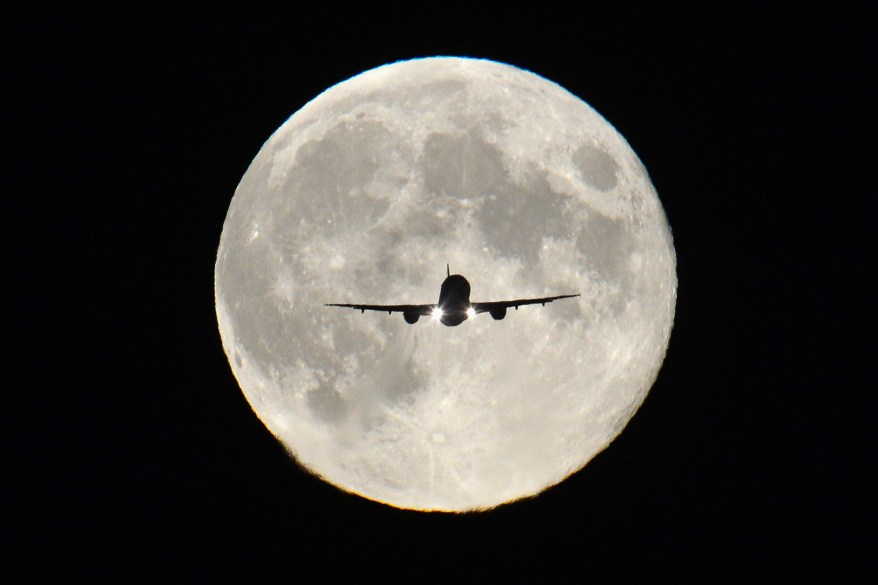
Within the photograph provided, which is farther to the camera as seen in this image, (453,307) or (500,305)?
(500,305)

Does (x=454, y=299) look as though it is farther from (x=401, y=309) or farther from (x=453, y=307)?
(x=401, y=309)

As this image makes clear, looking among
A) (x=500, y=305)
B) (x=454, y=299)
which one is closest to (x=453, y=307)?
(x=454, y=299)

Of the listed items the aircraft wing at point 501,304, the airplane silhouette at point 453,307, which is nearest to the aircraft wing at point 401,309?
the airplane silhouette at point 453,307

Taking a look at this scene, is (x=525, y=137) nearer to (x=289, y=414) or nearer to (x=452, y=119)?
(x=452, y=119)

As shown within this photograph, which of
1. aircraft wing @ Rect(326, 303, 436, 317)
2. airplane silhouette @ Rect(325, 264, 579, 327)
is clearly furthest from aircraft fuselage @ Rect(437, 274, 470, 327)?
aircraft wing @ Rect(326, 303, 436, 317)

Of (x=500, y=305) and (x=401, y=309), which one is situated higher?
(x=500, y=305)

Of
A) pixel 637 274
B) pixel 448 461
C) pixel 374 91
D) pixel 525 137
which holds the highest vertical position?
pixel 374 91

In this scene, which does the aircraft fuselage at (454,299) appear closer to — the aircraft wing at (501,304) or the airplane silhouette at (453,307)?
the airplane silhouette at (453,307)

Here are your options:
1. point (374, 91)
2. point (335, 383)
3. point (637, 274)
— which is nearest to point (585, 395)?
point (637, 274)
